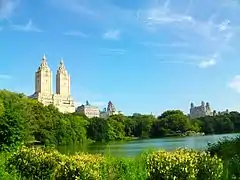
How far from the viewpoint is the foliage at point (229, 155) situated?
10430 millimetres

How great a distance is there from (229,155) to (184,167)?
8.23 m

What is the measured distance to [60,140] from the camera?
255 feet

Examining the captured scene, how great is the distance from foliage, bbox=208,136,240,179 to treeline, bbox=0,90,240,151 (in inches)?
513

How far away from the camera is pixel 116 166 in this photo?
12.2 m

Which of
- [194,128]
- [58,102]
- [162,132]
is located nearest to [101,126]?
[162,132]

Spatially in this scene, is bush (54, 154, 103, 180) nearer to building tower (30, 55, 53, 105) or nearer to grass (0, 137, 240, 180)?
grass (0, 137, 240, 180)

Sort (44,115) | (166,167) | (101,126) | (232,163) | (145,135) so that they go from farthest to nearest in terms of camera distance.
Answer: (145,135)
(101,126)
(44,115)
(232,163)
(166,167)

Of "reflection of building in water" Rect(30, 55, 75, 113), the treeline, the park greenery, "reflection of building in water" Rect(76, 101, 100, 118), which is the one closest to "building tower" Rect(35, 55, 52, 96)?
"reflection of building in water" Rect(30, 55, 75, 113)

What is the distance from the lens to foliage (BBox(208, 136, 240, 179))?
10430 mm

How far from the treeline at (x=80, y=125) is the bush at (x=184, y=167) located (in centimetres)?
1895

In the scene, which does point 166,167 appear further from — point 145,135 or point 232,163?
point 145,135

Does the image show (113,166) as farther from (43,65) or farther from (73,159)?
(43,65)

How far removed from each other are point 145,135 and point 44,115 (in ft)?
138

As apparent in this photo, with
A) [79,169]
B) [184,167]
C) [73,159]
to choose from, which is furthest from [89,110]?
[184,167]
